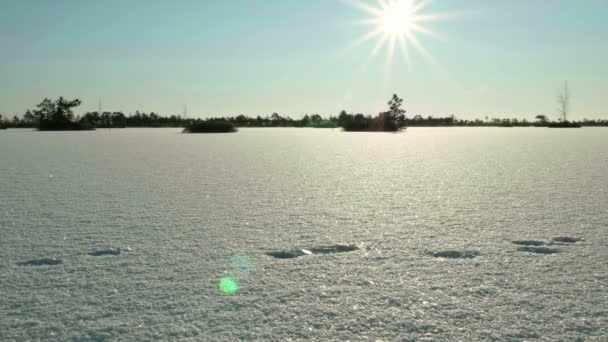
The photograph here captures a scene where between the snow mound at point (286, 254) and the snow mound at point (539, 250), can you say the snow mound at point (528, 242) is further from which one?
the snow mound at point (286, 254)

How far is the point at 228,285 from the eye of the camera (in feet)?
4.98

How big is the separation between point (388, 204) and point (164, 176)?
2.94m

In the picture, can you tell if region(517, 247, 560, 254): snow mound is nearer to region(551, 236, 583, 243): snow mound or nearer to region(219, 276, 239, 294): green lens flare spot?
region(551, 236, 583, 243): snow mound

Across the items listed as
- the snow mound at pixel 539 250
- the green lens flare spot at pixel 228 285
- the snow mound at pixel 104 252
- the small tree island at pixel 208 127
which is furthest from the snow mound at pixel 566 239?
the small tree island at pixel 208 127

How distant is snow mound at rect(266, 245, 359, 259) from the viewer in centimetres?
189

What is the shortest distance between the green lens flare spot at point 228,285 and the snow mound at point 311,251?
0.33m

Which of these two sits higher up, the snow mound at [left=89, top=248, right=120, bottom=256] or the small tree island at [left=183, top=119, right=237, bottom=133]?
the small tree island at [left=183, top=119, right=237, bottom=133]

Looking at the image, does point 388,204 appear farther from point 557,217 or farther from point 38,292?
point 38,292

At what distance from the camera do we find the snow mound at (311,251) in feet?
6.19

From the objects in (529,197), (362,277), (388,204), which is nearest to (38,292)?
(362,277)

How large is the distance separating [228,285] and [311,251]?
0.52 metres

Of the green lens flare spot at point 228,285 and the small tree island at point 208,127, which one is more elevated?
the small tree island at point 208,127

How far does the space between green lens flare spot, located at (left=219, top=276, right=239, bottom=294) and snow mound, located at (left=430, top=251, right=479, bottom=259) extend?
861 mm

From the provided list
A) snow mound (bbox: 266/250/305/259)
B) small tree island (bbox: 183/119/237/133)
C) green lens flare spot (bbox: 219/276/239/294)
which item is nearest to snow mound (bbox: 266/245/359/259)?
snow mound (bbox: 266/250/305/259)
